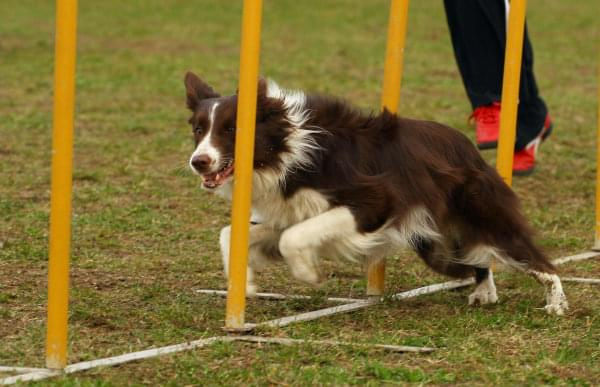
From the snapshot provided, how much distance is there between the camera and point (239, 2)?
61.9 ft

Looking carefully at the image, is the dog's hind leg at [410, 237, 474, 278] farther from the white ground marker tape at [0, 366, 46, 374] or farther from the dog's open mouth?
the white ground marker tape at [0, 366, 46, 374]

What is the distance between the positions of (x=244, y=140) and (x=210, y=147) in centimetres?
32

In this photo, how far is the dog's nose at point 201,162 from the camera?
4.45 m

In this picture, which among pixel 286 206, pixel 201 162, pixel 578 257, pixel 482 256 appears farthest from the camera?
pixel 578 257

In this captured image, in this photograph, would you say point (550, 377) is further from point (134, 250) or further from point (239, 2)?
point (239, 2)

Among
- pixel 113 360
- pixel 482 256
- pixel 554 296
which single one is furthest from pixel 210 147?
pixel 554 296

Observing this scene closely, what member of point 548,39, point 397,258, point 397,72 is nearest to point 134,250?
point 397,258

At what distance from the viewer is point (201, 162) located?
14.6 feet

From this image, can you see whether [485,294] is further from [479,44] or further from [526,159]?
[526,159]

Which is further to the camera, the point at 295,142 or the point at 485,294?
the point at 485,294

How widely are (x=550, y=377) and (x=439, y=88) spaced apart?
8.20m

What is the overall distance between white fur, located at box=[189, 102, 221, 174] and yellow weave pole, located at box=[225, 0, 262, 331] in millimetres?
258

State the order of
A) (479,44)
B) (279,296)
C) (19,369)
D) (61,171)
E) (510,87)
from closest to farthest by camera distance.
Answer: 1. (61,171)
2. (19,369)
3. (279,296)
4. (510,87)
5. (479,44)

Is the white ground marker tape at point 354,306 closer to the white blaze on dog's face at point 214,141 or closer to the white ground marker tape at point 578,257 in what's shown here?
the white blaze on dog's face at point 214,141
